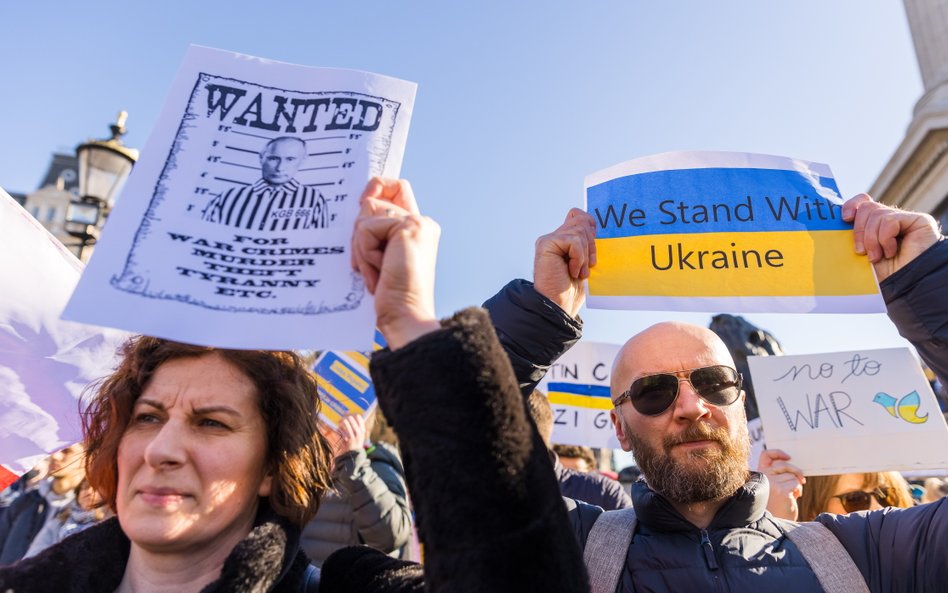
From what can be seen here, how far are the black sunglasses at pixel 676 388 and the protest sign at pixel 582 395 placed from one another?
321cm

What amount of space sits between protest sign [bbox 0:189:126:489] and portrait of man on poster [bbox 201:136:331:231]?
3.79ft

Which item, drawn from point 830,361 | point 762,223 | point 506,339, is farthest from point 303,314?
point 830,361

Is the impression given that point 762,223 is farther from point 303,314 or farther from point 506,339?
point 303,314

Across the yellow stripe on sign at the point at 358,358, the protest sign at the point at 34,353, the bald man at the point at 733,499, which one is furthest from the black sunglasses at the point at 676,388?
the yellow stripe on sign at the point at 358,358

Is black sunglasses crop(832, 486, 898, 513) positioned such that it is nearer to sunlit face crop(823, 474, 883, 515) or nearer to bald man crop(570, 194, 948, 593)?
sunlit face crop(823, 474, 883, 515)

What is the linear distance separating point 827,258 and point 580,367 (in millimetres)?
3840

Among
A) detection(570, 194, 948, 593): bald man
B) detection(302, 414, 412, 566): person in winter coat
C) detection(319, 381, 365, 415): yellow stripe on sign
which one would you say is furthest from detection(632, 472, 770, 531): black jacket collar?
detection(319, 381, 365, 415): yellow stripe on sign

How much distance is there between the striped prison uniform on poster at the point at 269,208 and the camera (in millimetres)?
1522

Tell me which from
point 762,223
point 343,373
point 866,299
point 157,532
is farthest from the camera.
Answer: point 343,373

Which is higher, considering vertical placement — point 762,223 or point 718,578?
point 762,223

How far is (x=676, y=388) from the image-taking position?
83.5 inches

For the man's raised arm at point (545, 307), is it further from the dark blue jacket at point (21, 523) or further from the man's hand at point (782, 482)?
the dark blue jacket at point (21, 523)

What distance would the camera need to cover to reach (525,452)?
117cm

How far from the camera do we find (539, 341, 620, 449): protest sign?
5410 mm
